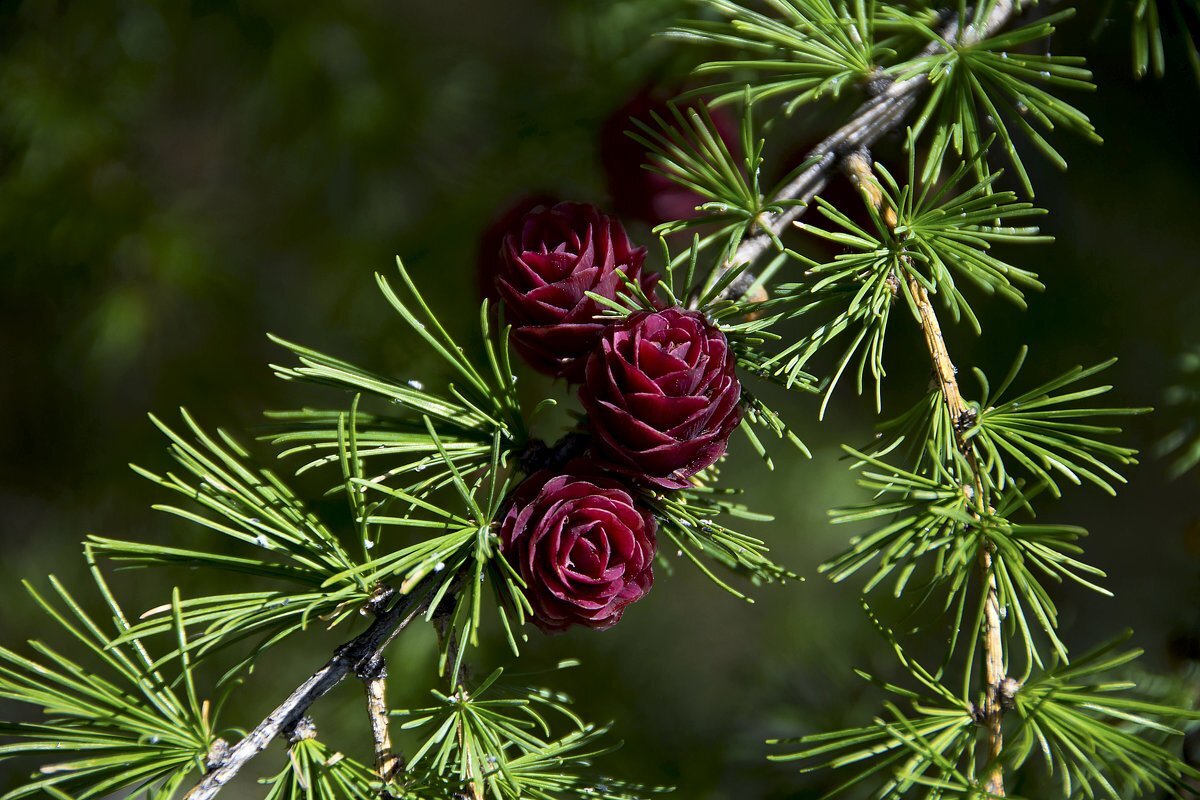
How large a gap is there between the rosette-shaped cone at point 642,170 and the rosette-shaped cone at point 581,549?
14 centimetres

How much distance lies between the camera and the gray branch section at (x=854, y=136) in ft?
0.91

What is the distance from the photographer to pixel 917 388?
0.49m

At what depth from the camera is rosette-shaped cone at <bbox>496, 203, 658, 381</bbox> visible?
26 centimetres

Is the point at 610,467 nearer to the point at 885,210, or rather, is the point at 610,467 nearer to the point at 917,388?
the point at 885,210

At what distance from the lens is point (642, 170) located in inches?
13.7

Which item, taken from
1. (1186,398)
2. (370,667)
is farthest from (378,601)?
(1186,398)

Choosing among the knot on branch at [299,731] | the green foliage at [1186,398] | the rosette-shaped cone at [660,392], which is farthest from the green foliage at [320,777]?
the green foliage at [1186,398]

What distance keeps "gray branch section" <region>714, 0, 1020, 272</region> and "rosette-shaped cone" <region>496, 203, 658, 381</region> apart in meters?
0.04

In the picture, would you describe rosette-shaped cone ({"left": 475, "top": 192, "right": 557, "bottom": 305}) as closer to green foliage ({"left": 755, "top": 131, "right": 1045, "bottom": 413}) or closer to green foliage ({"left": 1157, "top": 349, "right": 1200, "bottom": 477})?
green foliage ({"left": 755, "top": 131, "right": 1045, "bottom": 413})

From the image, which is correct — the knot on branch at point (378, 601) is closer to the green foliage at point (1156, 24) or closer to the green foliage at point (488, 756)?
the green foliage at point (488, 756)

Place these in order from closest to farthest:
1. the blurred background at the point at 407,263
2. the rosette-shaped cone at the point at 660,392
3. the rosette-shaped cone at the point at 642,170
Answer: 1. the rosette-shaped cone at the point at 660,392
2. the rosette-shaped cone at the point at 642,170
3. the blurred background at the point at 407,263

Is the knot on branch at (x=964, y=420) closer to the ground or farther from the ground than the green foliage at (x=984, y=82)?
closer to the ground

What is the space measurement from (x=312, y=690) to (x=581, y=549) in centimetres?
8

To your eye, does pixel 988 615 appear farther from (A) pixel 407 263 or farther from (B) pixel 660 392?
(A) pixel 407 263
